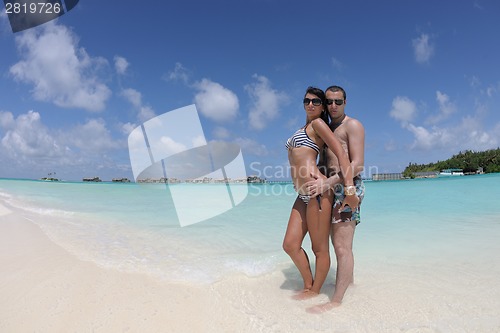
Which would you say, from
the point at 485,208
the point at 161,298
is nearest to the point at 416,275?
the point at 161,298

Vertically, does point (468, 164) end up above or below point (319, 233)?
above

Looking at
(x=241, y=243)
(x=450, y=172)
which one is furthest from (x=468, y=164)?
(x=241, y=243)

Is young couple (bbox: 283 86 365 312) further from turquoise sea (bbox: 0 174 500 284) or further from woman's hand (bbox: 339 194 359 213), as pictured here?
turquoise sea (bbox: 0 174 500 284)

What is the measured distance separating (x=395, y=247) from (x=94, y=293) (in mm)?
4575

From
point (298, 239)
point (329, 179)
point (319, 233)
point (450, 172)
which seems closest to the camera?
point (329, 179)

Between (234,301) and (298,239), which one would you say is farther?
(298,239)

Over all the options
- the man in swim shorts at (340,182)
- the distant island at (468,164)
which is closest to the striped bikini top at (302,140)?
the man in swim shorts at (340,182)

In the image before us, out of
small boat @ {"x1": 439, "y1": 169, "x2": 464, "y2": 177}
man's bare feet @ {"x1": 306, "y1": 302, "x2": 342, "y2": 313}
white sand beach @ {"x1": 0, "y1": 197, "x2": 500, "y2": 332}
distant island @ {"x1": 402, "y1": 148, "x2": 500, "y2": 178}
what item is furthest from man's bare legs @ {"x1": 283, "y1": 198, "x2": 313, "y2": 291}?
small boat @ {"x1": 439, "y1": 169, "x2": 464, "y2": 177}

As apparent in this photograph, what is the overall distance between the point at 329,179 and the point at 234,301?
4.89 ft

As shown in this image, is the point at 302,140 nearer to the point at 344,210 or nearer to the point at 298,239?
the point at 344,210

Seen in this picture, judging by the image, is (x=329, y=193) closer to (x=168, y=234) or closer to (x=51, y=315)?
(x=51, y=315)

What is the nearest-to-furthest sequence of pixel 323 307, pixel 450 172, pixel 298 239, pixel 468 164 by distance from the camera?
pixel 323 307, pixel 298 239, pixel 450 172, pixel 468 164

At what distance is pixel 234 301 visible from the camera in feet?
9.78

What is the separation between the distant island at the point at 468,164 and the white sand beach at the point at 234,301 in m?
98.2
